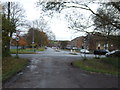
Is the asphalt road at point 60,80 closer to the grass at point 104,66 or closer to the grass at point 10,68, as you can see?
the grass at point 10,68

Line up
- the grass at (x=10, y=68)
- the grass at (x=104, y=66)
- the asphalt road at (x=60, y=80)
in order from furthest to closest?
the grass at (x=104, y=66), the grass at (x=10, y=68), the asphalt road at (x=60, y=80)

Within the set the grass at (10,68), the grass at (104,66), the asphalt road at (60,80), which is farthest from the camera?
the grass at (104,66)

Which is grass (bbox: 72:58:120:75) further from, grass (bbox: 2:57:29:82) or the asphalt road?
grass (bbox: 2:57:29:82)

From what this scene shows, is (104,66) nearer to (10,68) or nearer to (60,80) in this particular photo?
(60,80)

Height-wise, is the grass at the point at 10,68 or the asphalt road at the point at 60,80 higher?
the grass at the point at 10,68

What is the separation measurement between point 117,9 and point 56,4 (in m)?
4.91

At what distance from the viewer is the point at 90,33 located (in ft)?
52.8

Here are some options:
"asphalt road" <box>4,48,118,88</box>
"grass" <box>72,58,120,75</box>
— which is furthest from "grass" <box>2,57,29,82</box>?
"grass" <box>72,58,120,75</box>

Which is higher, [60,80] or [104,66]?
[60,80]

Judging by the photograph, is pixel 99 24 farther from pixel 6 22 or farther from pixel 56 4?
pixel 6 22

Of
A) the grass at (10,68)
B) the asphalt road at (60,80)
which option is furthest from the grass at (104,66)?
the grass at (10,68)

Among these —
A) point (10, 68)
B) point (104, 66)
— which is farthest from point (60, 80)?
point (104, 66)

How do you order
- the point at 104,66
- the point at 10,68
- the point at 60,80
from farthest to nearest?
the point at 104,66
the point at 10,68
the point at 60,80

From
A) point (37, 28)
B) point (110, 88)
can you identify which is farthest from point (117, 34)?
point (37, 28)
